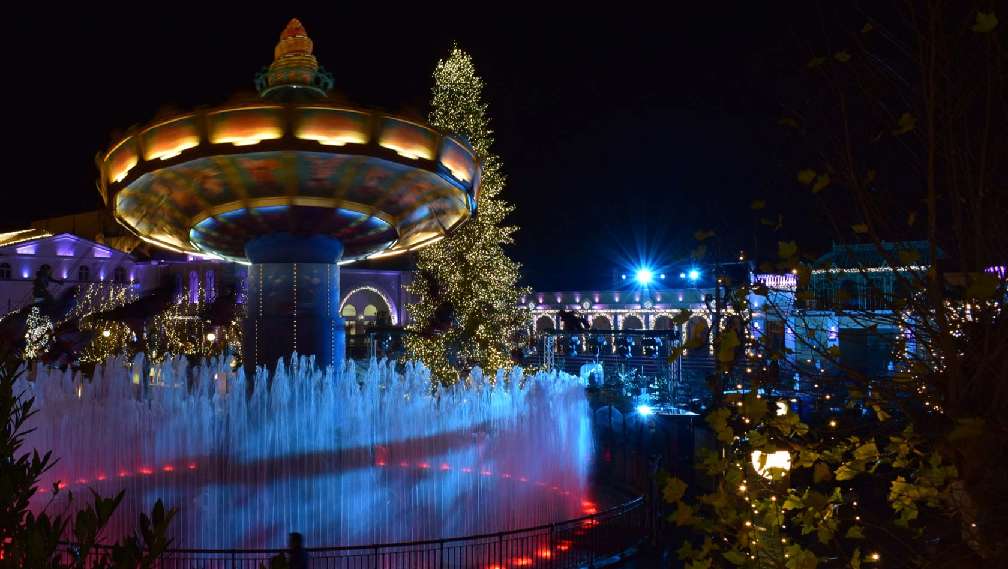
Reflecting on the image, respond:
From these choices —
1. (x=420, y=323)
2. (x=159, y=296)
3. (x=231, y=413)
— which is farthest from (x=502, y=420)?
(x=420, y=323)

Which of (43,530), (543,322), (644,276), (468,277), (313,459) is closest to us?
(43,530)

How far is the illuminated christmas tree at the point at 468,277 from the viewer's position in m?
23.8

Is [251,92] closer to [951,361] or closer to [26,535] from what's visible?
[26,535]

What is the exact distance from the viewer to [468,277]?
24.3 metres

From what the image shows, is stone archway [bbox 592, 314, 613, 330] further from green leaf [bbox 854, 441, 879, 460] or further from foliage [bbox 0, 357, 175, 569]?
foliage [bbox 0, 357, 175, 569]

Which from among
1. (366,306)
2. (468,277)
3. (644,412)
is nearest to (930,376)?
(644,412)

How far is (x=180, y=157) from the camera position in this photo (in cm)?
1001

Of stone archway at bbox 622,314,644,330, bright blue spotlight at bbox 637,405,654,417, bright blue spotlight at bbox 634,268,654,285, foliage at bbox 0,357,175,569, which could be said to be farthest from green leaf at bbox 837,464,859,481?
bright blue spotlight at bbox 634,268,654,285

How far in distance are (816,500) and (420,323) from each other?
22.1 meters

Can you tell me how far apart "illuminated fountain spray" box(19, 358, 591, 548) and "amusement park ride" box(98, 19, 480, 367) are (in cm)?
167

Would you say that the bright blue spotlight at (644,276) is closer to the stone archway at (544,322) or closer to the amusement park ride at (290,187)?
the stone archway at (544,322)

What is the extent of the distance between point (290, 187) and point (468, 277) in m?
13.2

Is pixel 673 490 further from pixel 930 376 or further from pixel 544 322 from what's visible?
pixel 544 322

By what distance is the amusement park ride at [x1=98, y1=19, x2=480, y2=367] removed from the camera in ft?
32.2
